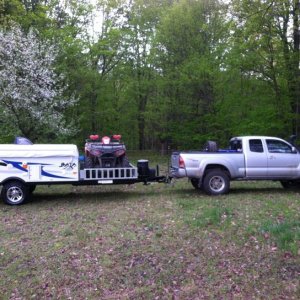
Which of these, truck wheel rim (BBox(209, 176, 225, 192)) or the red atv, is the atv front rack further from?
truck wheel rim (BBox(209, 176, 225, 192))

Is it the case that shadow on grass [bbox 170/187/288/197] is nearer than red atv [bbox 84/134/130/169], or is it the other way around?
red atv [bbox 84/134/130/169]

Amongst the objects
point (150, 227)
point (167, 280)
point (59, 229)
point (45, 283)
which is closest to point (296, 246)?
point (167, 280)

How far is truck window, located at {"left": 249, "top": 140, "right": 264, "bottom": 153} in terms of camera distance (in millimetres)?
12062

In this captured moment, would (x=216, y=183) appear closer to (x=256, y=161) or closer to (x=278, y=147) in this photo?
(x=256, y=161)

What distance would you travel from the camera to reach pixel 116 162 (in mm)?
11328

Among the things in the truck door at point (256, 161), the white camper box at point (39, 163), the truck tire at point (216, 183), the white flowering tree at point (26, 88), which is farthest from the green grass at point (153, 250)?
the white flowering tree at point (26, 88)

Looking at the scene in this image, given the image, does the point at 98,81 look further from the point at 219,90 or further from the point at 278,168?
the point at 278,168

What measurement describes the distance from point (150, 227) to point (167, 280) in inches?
95.4

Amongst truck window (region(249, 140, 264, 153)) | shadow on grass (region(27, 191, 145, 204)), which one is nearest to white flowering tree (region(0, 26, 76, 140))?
shadow on grass (region(27, 191, 145, 204))

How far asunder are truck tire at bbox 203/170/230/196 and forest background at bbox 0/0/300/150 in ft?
17.8

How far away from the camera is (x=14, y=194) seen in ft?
35.3

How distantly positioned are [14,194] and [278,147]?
809cm

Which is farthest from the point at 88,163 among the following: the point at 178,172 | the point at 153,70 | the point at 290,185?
the point at 153,70

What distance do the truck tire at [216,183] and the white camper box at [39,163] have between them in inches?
151
